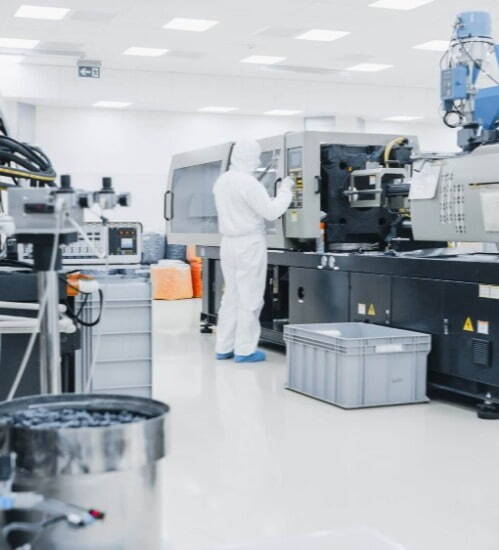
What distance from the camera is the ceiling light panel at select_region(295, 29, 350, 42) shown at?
978cm

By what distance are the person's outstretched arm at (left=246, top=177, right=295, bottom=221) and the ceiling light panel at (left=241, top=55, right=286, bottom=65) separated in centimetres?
622

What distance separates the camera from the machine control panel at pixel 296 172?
5504 millimetres

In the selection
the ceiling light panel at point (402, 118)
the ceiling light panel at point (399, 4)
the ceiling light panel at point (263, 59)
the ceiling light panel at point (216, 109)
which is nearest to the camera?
the ceiling light panel at point (399, 4)

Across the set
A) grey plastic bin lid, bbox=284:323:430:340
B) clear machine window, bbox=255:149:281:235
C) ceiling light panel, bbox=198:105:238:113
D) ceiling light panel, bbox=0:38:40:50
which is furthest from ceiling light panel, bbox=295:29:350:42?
grey plastic bin lid, bbox=284:323:430:340

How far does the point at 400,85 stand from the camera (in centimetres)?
1352

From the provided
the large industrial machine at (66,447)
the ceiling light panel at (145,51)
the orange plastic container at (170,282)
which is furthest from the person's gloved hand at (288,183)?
the ceiling light panel at (145,51)

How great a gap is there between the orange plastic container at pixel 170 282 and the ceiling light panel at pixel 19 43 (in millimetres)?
3169

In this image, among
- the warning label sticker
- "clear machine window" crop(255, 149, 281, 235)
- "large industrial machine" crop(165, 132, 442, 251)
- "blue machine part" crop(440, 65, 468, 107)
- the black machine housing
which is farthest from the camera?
"clear machine window" crop(255, 149, 281, 235)

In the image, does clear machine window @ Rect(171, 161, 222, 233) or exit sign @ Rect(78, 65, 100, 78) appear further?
exit sign @ Rect(78, 65, 100, 78)

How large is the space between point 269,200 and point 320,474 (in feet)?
8.39

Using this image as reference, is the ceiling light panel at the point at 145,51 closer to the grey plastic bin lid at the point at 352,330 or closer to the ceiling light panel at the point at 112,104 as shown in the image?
the ceiling light panel at the point at 112,104

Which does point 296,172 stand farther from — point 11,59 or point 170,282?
point 11,59

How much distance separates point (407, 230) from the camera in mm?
5551

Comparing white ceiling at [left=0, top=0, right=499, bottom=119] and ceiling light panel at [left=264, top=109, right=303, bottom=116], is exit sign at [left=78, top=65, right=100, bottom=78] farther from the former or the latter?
ceiling light panel at [left=264, top=109, right=303, bottom=116]
